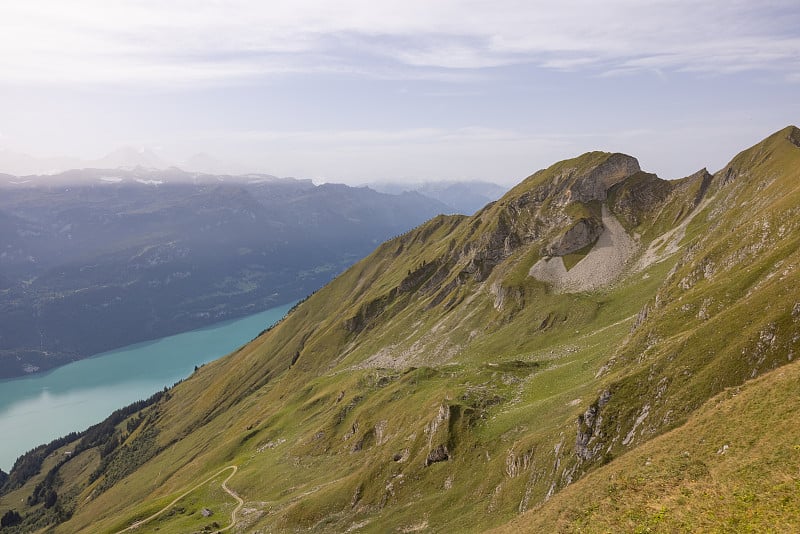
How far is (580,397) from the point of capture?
66.2 metres

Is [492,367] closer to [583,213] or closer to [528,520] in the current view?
[528,520]

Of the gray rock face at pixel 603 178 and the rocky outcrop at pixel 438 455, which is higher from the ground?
the gray rock face at pixel 603 178

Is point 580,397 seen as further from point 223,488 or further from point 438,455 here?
point 223,488

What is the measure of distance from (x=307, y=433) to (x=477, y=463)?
73455mm

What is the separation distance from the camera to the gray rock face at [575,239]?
531ft

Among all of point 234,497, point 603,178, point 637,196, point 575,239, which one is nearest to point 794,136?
point 637,196

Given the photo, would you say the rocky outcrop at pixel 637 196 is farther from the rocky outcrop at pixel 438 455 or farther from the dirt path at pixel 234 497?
the dirt path at pixel 234 497

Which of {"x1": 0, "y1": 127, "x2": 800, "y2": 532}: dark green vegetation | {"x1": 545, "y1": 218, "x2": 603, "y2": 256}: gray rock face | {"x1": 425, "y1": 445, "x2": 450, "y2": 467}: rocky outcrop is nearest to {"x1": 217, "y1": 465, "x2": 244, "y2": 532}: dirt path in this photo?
{"x1": 0, "y1": 127, "x2": 800, "y2": 532}: dark green vegetation

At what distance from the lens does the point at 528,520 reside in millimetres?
40344

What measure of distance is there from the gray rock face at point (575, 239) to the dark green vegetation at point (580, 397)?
833 millimetres

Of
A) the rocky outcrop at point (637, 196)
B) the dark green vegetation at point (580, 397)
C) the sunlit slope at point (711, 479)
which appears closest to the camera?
the sunlit slope at point (711, 479)

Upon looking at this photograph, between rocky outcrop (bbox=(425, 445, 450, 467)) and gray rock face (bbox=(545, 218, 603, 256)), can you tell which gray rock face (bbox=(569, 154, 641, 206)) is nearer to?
gray rock face (bbox=(545, 218, 603, 256))

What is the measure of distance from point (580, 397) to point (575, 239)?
10623cm

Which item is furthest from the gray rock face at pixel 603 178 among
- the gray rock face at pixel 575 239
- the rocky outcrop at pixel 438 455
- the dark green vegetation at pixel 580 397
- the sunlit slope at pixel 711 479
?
the sunlit slope at pixel 711 479
